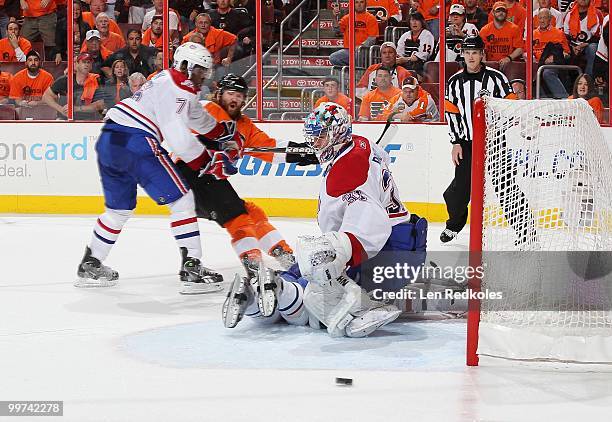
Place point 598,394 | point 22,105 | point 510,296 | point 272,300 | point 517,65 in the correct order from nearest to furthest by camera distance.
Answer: point 598,394 < point 510,296 < point 272,300 < point 517,65 < point 22,105

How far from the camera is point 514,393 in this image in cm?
345

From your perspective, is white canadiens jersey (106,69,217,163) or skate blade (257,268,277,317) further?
white canadiens jersey (106,69,217,163)

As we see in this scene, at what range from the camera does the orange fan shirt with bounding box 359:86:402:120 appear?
9039 mm

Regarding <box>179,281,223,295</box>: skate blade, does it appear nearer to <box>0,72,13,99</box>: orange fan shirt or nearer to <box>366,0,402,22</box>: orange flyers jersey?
<box>366,0,402,22</box>: orange flyers jersey

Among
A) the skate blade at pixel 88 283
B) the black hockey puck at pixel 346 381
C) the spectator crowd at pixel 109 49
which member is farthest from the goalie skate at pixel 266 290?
the spectator crowd at pixel 109 49

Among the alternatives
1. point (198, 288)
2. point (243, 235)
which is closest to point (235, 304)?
point (198, 288)

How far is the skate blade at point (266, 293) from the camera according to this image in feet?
13.8

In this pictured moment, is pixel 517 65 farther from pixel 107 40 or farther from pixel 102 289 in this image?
pixel 102 289

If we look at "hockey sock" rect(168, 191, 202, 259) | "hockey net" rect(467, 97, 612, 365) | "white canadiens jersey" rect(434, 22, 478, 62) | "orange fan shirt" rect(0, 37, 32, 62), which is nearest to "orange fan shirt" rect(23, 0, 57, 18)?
"orange fan shirt" rect(0, 37, 32, 62)

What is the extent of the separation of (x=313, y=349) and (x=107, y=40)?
614 centimetres

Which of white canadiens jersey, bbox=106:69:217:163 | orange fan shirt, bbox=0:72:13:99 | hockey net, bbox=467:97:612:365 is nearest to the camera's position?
hockey net, bbox=467:97:612:365

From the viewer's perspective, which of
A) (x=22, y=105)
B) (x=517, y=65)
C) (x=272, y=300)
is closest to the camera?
(x=272, y=300)

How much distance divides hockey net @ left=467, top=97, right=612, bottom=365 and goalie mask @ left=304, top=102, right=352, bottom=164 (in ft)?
2.08

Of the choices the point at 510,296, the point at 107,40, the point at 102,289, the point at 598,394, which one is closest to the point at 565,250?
A: the point at 510,296
